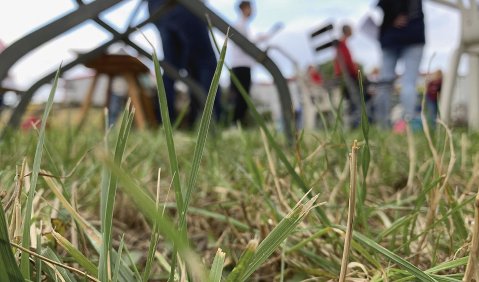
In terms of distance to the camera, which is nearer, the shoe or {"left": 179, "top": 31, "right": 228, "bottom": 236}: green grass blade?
{"left": 179, "top": 31, "right": 228, "bottom": 236}: green grass blade

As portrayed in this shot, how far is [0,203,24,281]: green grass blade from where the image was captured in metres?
0.19

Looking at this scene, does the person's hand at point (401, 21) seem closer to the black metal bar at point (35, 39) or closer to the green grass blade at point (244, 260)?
the black metal bar at point (35, 39)

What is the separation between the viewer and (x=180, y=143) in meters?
1.27

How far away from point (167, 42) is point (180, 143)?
1.51 metres

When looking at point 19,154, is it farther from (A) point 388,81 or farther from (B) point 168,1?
(A) point 388,81

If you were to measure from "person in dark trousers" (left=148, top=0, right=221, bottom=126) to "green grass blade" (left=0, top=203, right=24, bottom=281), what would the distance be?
2.36 m

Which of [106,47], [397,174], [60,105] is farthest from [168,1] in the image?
[60,105]

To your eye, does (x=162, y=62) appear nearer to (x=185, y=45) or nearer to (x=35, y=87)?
(x=35, y=87)

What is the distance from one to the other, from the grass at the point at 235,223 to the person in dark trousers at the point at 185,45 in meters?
1.88

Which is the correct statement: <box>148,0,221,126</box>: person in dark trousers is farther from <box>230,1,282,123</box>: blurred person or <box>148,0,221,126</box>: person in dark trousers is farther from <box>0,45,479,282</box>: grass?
<box>0,45,479,282</box>: grass

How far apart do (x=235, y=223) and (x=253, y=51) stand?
35 centimetres

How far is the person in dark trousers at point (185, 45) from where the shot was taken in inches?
103

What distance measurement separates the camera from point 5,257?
0.20 meters

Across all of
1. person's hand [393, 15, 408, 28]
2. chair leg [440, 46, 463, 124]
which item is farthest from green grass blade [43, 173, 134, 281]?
person's hand [393, 15, 408, 28]
